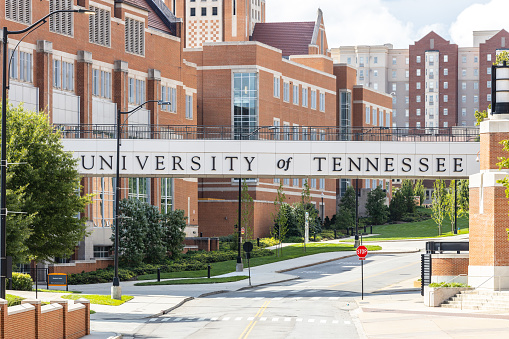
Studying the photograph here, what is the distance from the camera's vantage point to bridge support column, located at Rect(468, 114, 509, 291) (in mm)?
42938

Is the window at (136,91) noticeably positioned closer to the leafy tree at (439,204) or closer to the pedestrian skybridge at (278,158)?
the pedestrian skybridge at (278,158)

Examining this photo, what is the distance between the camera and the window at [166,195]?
7838 cm

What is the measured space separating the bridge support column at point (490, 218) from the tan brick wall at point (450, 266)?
1161 millimetres

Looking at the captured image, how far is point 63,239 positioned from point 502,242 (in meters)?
20.5

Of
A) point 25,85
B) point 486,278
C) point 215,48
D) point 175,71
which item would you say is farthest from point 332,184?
point 486,278

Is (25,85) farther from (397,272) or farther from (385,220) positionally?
(385,220)

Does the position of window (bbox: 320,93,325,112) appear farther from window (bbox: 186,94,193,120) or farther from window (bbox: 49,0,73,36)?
window (bbox: 49,0,73,36)

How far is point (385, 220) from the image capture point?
115812 mm

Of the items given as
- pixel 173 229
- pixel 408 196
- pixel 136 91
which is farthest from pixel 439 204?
pixel 173 229

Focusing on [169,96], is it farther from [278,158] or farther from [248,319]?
[248,319]

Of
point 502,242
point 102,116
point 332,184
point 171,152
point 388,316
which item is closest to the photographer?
point 388,316

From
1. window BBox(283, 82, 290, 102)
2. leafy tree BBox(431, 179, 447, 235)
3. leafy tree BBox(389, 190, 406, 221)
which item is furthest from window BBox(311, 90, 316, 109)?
leafy tree BBox(389, 190, 406, 221)

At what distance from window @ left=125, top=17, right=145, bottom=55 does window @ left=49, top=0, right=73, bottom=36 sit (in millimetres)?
8672

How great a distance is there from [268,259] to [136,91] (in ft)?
57.3
